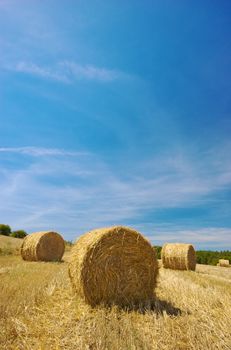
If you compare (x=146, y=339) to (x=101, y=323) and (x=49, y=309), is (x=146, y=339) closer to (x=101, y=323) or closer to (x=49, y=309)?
(x=101, y=323)

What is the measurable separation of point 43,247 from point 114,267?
9.18 metres

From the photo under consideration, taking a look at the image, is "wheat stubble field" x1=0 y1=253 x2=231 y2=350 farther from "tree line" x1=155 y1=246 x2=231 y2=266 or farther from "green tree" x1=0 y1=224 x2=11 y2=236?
"green tree" x1=0 y1=224 x2=11 y2=236

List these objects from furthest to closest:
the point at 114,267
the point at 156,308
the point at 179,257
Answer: the point at 179,257 < the point at 114,267 < the point at 156,308

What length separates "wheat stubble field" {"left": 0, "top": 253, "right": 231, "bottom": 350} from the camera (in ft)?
15.0

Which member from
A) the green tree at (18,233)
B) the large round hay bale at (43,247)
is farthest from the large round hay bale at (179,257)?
the green tree at (18,233)

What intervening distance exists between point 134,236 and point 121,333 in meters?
2.81

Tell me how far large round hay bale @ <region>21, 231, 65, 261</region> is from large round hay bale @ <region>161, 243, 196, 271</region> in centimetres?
462

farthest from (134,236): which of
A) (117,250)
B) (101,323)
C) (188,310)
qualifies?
(101,323)

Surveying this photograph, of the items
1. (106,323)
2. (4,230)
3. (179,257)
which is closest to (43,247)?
(179,257)

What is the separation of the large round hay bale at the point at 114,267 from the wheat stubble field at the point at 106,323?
1.09ft

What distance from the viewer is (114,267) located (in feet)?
23.4

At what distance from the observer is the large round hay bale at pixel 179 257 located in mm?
14617

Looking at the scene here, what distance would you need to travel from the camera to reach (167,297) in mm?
7406

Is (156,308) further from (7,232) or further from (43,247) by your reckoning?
(7,232)
